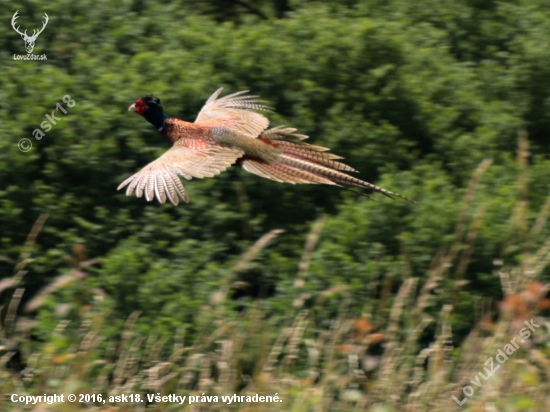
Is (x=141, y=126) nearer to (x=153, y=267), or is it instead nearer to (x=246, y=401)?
(x=153, y=267)

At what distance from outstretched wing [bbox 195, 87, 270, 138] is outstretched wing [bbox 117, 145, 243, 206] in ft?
1.22

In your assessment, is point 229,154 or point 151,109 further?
point 151,109

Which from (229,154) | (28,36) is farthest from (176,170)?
(28,36)

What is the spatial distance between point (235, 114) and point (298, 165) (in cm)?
79

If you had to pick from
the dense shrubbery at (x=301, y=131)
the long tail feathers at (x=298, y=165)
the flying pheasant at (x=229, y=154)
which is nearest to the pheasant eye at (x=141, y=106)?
the flying pheasant at (x=229, y=154)

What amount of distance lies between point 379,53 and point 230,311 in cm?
285

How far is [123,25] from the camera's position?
7824mm

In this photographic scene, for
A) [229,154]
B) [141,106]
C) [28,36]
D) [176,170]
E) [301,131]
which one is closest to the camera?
[176,170]

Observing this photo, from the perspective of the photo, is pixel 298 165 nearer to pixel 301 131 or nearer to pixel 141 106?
pixel 141 106

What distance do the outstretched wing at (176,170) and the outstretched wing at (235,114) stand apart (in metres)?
0.37

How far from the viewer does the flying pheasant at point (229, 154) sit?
541 centimetres

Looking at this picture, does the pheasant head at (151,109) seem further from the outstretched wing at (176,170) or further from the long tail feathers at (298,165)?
the long tail feathers at (298,165)

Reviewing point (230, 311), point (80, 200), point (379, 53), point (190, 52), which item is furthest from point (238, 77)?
point (230, 311)

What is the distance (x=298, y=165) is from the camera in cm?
578
